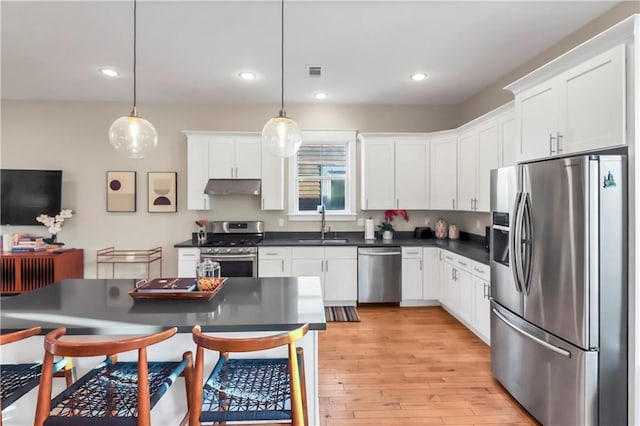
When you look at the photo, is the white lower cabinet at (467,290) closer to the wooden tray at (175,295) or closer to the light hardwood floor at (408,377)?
the light hardwood floor at (408,377)

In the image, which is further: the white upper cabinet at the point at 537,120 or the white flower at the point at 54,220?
the white flower at the point at 54,220

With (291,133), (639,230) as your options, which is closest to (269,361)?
(291,133)

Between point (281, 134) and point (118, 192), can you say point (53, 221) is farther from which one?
point (281, 134)

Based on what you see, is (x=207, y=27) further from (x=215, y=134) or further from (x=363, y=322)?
(x=363, y=322)

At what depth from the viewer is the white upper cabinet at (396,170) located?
4.70 m

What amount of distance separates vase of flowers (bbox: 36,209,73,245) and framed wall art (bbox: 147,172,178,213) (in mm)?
1075

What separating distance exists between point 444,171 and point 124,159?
4477 millimetres

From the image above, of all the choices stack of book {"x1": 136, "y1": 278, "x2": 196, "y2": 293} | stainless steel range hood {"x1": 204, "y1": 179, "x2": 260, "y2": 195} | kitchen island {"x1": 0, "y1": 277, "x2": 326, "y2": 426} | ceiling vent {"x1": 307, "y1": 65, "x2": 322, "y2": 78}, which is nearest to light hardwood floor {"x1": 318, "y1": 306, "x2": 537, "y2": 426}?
kitchen island {"x1": 0, "y1": 277, "x2": 326, "y2": 426}

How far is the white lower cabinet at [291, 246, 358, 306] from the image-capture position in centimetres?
439

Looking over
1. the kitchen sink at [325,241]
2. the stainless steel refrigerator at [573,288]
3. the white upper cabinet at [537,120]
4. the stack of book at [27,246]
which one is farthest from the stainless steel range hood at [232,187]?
the stainless steel refrigerator at [573,288]

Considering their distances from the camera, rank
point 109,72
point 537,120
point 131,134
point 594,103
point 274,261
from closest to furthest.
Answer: point 594,103, point 131,134, point 537,120, point 109,72, point 274,261

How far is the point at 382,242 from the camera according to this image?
453 cm

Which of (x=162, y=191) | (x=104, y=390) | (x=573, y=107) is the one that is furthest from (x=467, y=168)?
(x=162, y=191)

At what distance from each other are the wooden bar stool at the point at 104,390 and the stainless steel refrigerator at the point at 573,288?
207 cm
